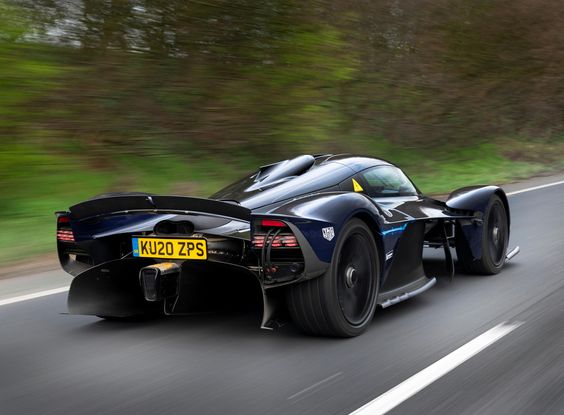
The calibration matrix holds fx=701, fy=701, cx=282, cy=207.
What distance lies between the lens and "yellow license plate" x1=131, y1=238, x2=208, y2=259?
12.9 ft

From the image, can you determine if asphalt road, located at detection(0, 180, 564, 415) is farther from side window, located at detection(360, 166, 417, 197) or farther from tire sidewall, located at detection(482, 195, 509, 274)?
side window, located at detection(360, 166, 417, 197)

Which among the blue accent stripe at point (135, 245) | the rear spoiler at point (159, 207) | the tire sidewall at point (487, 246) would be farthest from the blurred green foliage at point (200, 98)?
the tire sidewall at point (487, 246)

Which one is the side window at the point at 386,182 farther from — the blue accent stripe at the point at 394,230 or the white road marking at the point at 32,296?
the white road marking at the point at 32,296

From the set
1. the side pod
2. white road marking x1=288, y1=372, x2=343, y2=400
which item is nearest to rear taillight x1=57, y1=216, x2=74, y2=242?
white road marking x1=288, y1=372, x2=343, y2=400

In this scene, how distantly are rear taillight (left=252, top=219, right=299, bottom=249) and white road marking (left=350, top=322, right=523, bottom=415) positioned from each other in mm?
918

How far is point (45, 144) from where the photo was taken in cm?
1059

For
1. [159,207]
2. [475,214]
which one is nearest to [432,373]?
[159,207]

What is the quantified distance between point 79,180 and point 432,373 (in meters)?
8.21

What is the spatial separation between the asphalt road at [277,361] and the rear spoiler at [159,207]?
774 millimetres

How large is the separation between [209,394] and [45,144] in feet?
26.9

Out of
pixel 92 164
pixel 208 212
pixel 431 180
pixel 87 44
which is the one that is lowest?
pixel 431 180

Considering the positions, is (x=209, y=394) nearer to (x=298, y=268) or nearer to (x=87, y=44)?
(x=298, y=268)

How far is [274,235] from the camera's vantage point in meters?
3.73

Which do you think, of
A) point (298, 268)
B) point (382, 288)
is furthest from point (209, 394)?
point (382, 288)
